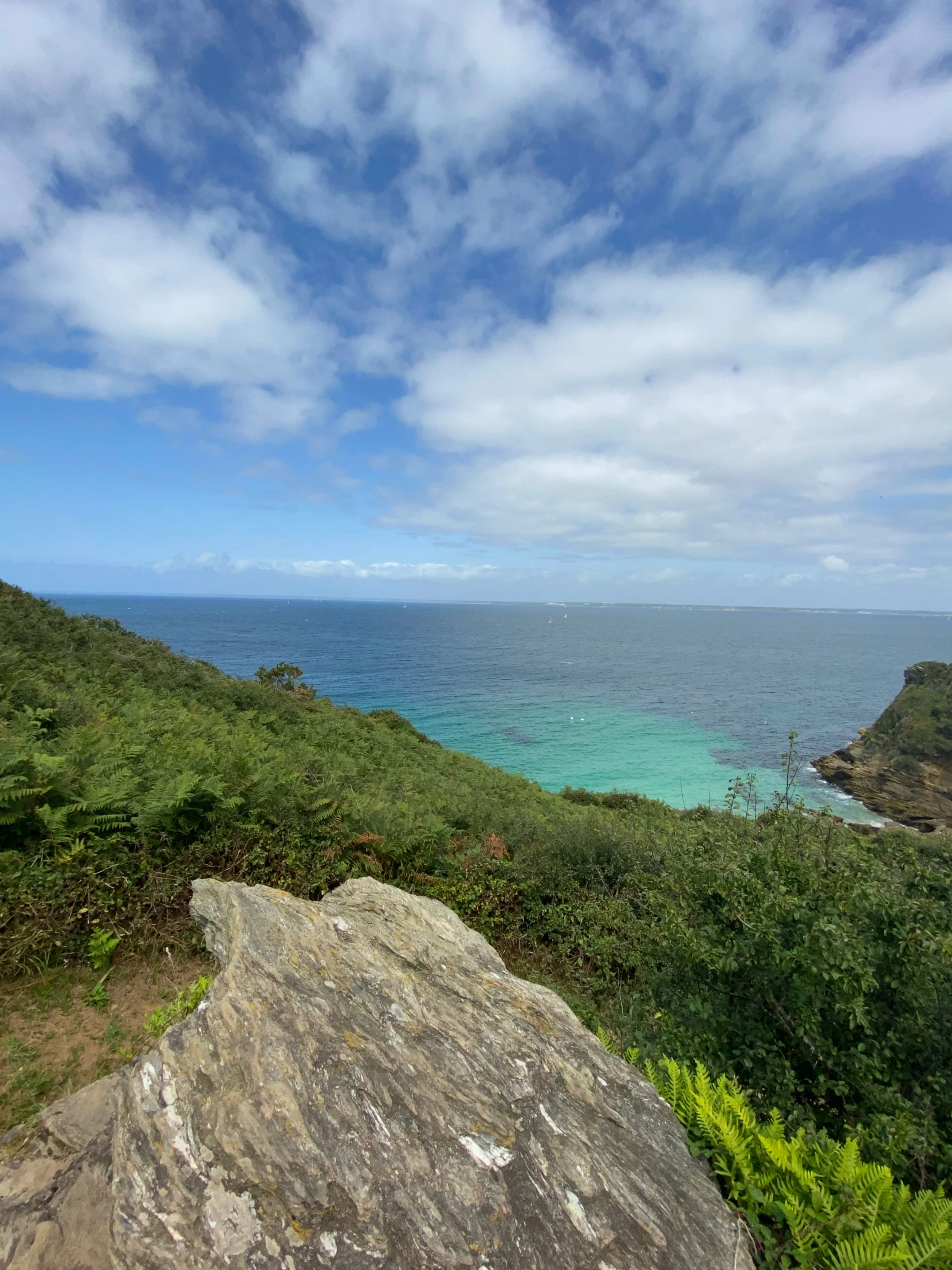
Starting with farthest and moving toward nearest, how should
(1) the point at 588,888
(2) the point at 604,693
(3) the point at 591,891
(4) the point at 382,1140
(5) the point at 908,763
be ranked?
(2) the point at 604,693 < (5) the point at 908,763 < (1) the point at 588,888 < (3) the point at 591,891 < (4) the point at 382,1140

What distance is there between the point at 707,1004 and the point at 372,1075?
3.10 metres

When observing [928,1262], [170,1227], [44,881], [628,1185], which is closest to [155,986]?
[44,881]

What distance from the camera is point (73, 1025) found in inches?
210

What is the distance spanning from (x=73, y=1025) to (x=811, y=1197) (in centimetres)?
632

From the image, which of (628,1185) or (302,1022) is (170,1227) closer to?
(302,1022)

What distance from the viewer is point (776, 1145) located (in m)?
3.15

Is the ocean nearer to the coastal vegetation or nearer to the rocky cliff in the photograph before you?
the rocky cliff

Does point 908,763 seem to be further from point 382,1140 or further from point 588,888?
point 382,1140

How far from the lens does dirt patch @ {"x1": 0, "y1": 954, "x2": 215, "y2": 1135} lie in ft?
15.2

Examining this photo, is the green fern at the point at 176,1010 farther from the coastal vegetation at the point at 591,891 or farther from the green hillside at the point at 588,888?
the green hillside at the point at 588,888

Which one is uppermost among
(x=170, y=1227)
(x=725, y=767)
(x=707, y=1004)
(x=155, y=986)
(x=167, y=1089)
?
(x=167, y=1089)

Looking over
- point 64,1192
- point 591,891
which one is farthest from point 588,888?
point 64,1192

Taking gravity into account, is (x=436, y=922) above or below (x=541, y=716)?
above

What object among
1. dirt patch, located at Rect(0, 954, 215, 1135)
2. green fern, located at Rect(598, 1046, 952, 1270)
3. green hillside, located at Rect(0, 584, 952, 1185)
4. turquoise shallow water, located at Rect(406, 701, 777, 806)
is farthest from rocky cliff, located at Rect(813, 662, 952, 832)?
dirt patch, located at Rect(0, 954, 215, 1135)
